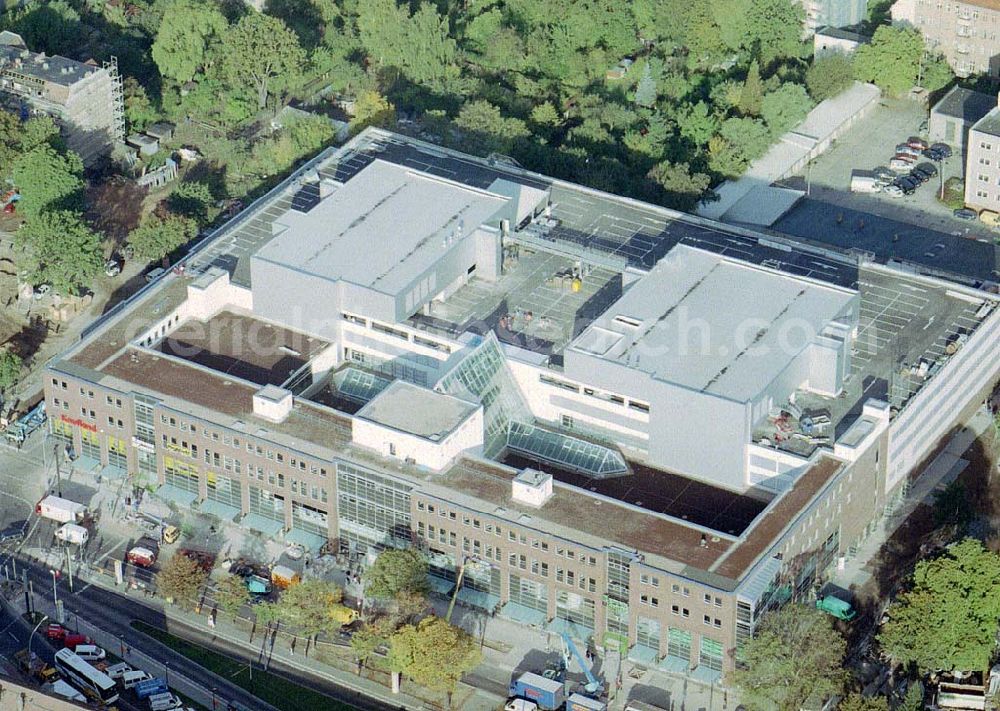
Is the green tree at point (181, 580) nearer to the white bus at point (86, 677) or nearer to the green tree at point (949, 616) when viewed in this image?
the white bus at point (86, 677)

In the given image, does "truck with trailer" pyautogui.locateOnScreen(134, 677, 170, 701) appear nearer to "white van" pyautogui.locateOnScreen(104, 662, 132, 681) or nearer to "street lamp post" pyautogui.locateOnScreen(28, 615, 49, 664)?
"white van" pyautogui.locateOnScreen(104, 662, 132, 681)

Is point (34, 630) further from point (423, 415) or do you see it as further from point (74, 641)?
point (423, 415)

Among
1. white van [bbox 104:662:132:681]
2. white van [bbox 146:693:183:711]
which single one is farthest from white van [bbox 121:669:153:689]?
white van [bbox 146:693:183:711]

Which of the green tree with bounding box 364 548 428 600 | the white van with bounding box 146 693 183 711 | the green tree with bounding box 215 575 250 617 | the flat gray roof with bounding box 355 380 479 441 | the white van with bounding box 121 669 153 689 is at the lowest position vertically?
the white van with bounding box 146 693 183 711

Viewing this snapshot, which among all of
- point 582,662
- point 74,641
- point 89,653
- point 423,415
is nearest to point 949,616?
point 582,662

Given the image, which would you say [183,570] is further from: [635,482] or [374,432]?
[635,482]

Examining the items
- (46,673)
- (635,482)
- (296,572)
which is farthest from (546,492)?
(46,673)

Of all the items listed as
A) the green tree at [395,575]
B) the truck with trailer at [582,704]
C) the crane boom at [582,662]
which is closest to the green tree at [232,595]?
the green tree at [395,575]
